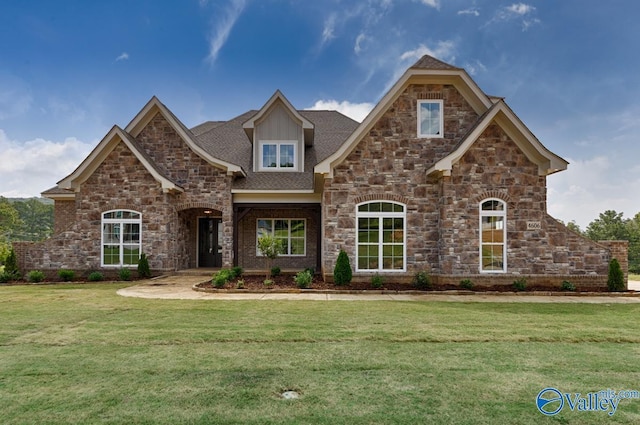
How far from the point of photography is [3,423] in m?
3.20

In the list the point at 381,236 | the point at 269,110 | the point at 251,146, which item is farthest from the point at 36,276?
the point at 381,236

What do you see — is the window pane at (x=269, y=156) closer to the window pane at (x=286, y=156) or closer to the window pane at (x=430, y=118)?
the window pane at (x=286, y=156)

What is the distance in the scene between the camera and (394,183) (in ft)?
39.9

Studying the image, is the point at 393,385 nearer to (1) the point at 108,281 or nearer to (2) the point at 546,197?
(2) the point at 546,197

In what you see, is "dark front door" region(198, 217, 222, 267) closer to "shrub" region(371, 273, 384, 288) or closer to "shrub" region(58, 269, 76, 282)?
"shrub" region(58, 269, 76, 282)

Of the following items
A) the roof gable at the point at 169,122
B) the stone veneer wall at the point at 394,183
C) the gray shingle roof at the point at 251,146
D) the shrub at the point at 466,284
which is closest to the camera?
the shrub at the point at 466,284

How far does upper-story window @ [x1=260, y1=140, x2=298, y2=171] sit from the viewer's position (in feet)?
53.3

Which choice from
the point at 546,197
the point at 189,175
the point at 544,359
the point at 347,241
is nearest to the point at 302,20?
the point at 189,175

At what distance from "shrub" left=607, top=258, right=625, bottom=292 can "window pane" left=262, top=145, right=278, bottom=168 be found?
12.7 meters

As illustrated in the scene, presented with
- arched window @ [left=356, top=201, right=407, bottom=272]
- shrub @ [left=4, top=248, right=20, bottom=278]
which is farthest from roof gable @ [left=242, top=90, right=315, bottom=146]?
shrub @ [left=4, top=248, right=20, bottom=278]

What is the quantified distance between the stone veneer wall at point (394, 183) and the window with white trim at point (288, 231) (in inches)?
196

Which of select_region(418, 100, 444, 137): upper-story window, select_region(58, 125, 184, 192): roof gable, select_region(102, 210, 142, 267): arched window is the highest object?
select_region(418, 100, 444, 137): upper-story window

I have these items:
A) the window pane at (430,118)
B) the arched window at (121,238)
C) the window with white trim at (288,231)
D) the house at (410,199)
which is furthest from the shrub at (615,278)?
the arched window at (121,238)

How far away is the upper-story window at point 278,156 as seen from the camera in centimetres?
1625
